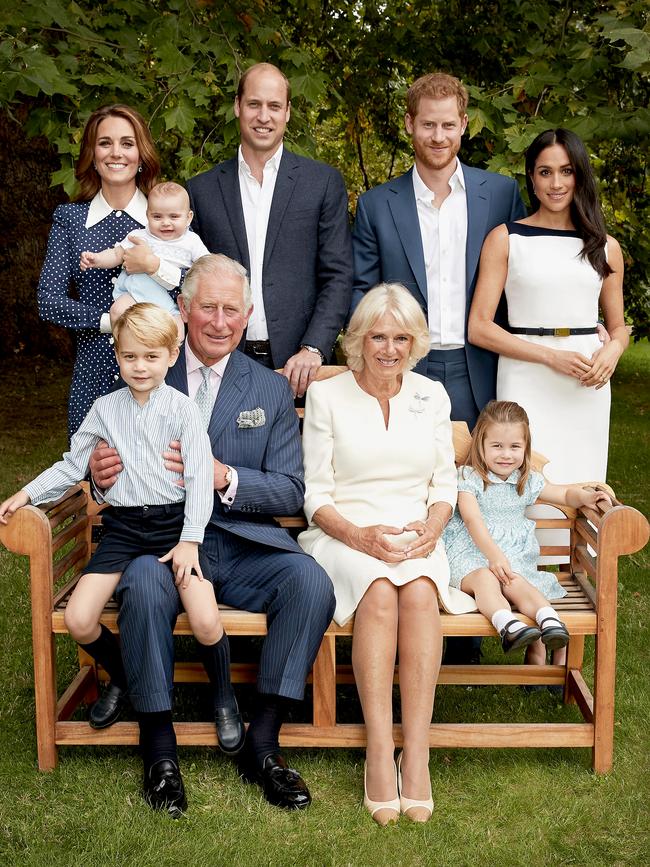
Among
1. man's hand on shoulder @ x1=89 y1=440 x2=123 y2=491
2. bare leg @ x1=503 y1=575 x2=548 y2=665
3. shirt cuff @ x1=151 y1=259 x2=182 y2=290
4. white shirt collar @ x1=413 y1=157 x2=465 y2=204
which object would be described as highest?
white shirt collar @ x1=413 y1=157 x2=465 y2=204

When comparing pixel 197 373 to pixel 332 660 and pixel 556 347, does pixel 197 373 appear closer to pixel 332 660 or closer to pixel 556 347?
pixel 332 660

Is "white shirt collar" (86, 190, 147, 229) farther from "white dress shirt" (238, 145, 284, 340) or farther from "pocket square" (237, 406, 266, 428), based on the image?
"pocket square" (237, 406, 266, 428)

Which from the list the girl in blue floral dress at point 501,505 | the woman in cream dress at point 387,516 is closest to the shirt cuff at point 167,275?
the woman in cream dress at point 387,516

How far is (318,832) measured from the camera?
310cm

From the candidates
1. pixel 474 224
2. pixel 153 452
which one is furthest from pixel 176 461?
pixel 474 224

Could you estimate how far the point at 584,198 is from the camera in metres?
3.98

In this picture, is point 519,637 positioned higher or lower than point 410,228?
lower

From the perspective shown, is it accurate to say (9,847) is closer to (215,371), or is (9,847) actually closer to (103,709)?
(103,709)

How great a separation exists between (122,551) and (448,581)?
1.10m

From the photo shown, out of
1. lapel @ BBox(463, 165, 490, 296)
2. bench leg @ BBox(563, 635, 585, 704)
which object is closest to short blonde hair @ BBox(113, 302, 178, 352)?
lapel @ BBox(463, 165, 490, 296)

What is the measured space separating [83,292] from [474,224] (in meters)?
1.56

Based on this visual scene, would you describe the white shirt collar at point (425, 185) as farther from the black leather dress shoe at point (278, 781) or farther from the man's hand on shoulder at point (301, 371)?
the black leather dress shoe at point (278, 781)

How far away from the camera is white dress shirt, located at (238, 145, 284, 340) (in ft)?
13.6

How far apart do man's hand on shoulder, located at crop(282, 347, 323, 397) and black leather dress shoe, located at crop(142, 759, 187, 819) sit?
1445mm
